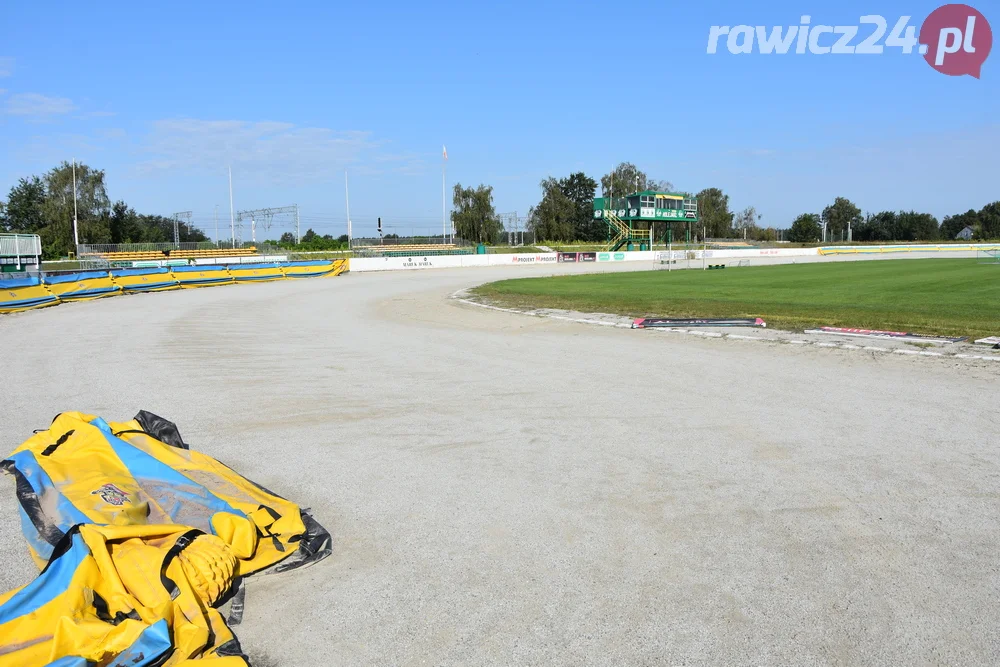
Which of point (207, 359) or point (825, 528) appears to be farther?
point (207, 359)

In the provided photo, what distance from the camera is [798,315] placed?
18.2 metres

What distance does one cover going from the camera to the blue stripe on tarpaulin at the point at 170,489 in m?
4.75

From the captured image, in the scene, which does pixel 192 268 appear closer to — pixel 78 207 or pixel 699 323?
pixel 699 323

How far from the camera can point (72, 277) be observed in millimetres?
28281

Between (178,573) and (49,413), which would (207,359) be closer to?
(49,413)

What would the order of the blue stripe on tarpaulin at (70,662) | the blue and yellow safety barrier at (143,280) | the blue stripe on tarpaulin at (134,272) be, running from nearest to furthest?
the blue stripe on tarpaulin at (70,662)
the blue and yellow safety barrier at (143,280)
the blue stripe on tarpaulin at (134,272)

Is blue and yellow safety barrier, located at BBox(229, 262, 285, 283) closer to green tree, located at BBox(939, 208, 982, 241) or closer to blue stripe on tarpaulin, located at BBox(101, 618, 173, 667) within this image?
blue stripe on tarpaulin, located at BBox(101, 618, 173, 667)

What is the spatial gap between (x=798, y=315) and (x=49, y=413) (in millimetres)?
16445

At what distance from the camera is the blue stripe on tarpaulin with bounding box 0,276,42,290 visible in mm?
22875

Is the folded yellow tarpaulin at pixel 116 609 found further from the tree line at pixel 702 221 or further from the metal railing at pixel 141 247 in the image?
the tree line at pixel 702 221

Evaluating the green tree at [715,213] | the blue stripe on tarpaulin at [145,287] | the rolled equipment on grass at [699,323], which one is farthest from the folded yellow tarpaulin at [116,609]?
the green tree at [715,213]

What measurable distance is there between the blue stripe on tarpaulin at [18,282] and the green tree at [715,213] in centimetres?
12762

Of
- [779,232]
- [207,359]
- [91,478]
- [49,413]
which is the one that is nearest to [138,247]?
[207,359]

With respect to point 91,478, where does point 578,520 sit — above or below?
below
